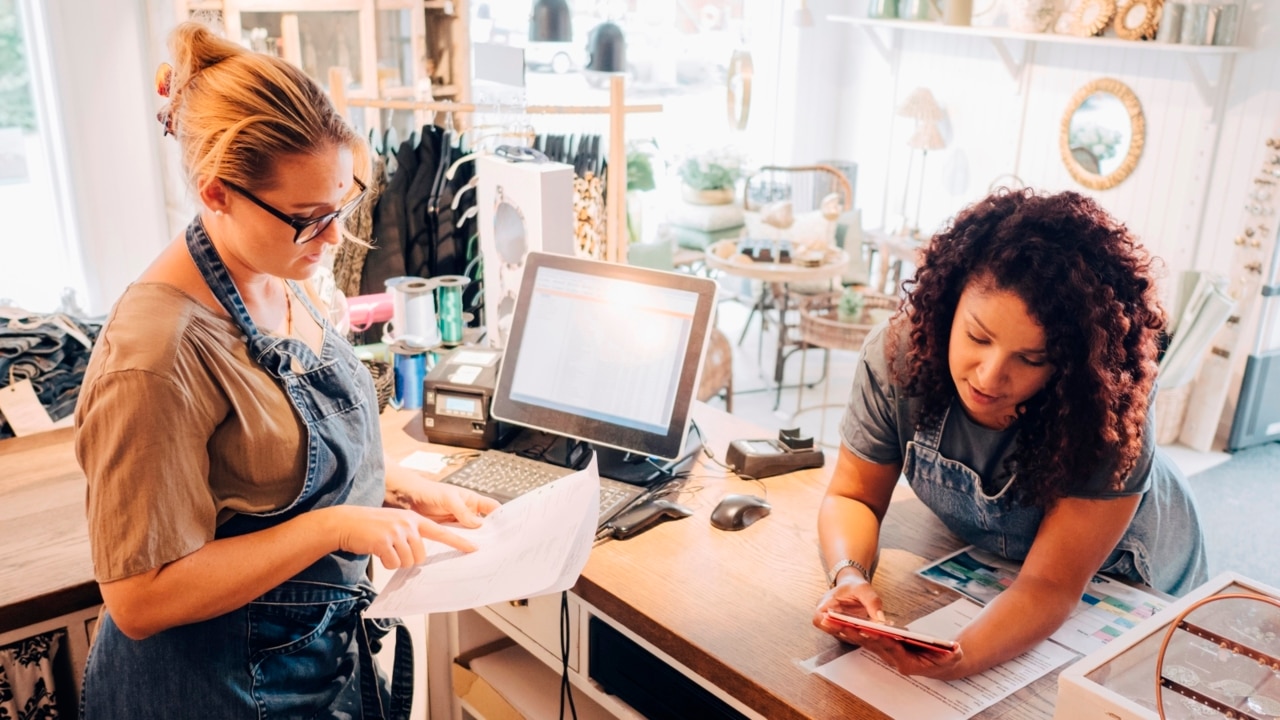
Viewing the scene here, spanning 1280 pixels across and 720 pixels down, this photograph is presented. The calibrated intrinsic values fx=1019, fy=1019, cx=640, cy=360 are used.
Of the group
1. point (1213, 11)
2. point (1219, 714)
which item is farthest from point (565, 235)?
point (1213, 11)

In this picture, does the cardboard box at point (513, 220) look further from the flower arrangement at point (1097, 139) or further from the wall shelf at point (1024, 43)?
the flower arrangement at point (1097, 139)

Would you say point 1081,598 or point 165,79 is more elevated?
point 165,79

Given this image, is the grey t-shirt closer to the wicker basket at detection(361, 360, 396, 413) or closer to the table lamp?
the wicker basket at detection(361, 360, 396, 413)

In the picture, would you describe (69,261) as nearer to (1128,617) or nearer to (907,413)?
(907,413)

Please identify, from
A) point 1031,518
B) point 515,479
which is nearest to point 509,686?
point 515,479

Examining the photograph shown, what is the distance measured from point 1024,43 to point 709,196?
1906 mm

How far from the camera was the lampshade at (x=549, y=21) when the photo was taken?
4.41 m

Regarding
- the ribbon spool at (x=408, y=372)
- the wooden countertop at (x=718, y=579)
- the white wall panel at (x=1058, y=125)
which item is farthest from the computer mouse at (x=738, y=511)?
the white wall panel at (x=1058, y=125)

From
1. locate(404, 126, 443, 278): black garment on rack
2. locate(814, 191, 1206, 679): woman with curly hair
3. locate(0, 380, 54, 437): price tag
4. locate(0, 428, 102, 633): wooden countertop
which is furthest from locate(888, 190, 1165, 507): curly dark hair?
locate(404, 126, 443, 278): black garment on rack

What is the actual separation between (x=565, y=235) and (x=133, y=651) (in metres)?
1.28

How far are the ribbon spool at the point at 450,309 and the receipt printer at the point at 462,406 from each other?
0.31 m

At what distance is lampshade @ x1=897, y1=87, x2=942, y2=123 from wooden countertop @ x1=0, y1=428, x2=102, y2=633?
4938 mm

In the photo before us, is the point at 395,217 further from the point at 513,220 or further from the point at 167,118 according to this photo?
the point at 167,118

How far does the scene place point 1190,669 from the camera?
1118mm
